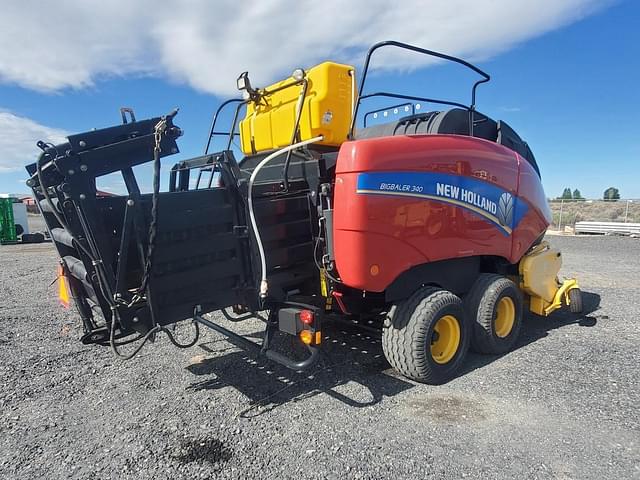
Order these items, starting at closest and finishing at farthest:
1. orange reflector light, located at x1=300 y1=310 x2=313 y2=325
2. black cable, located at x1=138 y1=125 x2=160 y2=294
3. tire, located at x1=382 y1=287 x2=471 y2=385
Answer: black cable, located at x1=138 y1=125 x2=160 y2=294 → orange reflector light, located at x1=300 y1=310 x2=313 y2=325 → tire, located at x1=382 y1=287 x2=471 y2=385

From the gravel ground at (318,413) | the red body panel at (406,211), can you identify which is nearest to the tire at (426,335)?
the gravel ground at (318,413)

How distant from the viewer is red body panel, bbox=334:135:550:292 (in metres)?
3.23

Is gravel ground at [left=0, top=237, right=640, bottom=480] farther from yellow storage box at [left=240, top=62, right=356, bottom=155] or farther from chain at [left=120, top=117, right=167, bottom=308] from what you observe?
yellow storage box at [left=240, top=62, right=356, bottom=155]

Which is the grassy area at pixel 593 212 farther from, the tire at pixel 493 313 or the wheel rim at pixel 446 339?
the wheel rim at pixel 446 339

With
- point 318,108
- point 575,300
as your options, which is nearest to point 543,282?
point 575,300

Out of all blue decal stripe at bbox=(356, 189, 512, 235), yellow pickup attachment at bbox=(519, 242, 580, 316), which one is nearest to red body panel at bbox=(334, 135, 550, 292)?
blue decal stripe at bbox=(356, 189, 512, 235)

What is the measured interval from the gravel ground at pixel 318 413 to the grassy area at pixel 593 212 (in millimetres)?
22188

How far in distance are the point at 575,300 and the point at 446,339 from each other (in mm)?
2579

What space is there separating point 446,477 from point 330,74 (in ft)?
10.1

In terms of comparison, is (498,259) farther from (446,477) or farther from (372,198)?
(446,477)

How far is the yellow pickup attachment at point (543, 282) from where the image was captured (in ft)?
17.0

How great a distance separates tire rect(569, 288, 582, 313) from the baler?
1394 mm

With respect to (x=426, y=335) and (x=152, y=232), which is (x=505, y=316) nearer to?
(x=426, y=335)

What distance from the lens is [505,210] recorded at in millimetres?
4523
